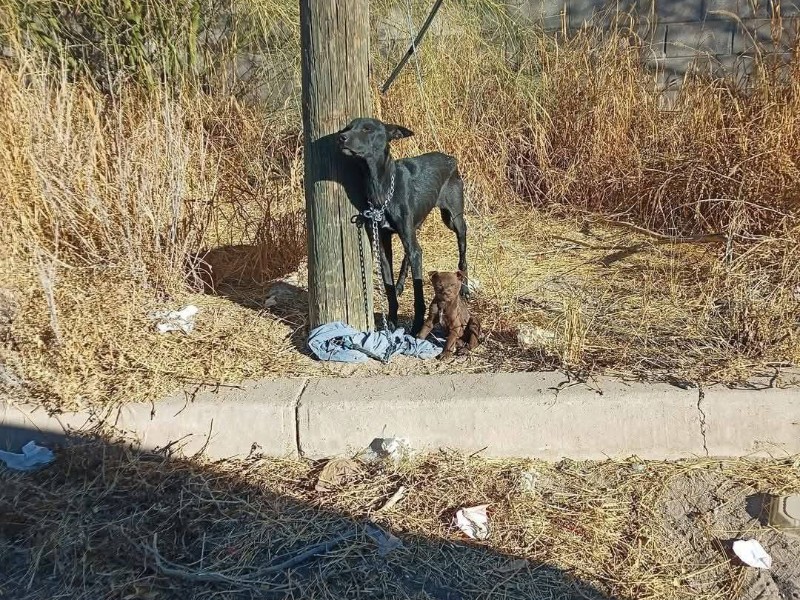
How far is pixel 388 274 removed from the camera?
3678 millimetres

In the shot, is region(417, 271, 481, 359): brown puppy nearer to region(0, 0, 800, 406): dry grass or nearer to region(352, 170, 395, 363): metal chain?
region(0, 0, 800, 406): dry grass

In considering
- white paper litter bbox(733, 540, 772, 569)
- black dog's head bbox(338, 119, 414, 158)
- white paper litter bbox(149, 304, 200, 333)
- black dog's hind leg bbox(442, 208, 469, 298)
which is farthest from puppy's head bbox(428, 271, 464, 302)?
white paper litter bbox(733, 540, 772, 569)

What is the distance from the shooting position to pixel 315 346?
3496mm

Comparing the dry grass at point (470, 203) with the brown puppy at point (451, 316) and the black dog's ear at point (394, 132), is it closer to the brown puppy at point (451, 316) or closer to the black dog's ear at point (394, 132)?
the brown puppy at point (451, 316)

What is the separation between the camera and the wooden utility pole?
10.6 ft

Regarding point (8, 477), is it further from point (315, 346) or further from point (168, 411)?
point (315, 346)

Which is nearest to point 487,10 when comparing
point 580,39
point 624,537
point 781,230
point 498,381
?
point 580,39

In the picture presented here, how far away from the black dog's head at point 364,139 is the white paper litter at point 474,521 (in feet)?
5.53

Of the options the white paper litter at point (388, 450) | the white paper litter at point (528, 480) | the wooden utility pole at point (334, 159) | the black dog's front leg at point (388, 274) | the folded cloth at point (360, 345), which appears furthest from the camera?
the black dog's front leg at point (388, 274)

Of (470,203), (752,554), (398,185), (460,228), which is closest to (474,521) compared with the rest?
(752,554)

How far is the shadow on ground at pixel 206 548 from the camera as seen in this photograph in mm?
2328

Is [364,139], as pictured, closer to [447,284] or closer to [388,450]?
[447,284]

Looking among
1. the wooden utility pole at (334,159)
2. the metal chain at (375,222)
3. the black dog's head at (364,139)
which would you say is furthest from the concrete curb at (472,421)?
the black dog's head at (364,139)

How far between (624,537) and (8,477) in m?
2.55
